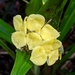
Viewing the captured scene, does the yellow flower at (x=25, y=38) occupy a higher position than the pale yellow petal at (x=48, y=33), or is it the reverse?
the pale yellow petal at (x=48, y=33)

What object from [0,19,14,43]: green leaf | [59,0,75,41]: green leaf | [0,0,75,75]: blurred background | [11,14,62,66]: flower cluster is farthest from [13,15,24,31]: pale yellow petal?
[0,0,75,75]: blurred background

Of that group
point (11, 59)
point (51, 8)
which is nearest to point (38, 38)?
point (51, 8)

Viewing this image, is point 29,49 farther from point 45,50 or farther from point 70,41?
point 70,41

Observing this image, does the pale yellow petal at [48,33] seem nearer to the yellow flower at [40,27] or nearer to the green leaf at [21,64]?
the yellow flower at [40,27]

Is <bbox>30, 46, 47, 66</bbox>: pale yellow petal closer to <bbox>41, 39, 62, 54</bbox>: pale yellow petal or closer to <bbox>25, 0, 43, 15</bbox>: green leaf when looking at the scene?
<bbox>41, 39, 62, 54</bbox>: pale yellow petal

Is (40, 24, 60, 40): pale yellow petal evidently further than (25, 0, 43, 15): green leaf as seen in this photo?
No

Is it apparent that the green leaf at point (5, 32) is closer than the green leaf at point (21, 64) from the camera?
No

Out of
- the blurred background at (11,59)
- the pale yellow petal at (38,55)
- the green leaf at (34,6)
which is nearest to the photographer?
the pale yellow petal at (38,55)

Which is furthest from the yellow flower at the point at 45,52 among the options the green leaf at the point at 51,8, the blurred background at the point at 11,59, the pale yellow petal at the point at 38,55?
Result: the blurred background at the point at 11,59
